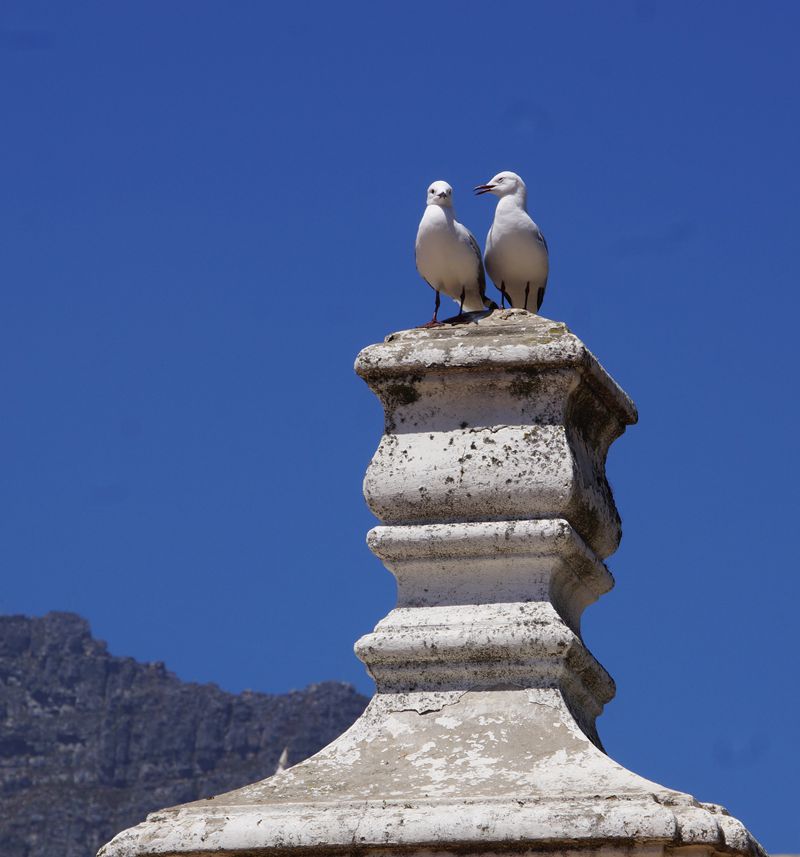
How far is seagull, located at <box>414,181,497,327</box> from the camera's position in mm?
7566

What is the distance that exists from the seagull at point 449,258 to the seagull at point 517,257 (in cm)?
10

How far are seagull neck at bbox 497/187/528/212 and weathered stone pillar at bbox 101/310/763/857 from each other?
40.7 inches

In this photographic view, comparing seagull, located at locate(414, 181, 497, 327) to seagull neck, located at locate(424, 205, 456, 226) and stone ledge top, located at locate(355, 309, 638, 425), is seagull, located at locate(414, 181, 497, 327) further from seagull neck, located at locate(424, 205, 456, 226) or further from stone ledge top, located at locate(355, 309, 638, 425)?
stone ledge top, located at locate(355, 309, 638, 425)

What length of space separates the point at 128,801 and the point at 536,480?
149 metres

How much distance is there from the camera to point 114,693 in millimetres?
180000

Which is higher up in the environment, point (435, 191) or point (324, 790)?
point (435, 191)

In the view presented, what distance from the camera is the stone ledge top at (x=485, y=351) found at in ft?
20.5

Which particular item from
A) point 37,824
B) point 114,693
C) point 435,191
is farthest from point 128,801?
point 435,191

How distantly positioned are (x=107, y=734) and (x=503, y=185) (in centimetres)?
16579

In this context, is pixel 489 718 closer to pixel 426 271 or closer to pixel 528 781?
pixel 528 781

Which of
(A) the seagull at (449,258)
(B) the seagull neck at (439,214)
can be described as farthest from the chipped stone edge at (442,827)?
(B) the seagull neck at (439,214)

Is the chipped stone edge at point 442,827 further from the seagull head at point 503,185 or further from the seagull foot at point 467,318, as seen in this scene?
the seagull head at point 503,185

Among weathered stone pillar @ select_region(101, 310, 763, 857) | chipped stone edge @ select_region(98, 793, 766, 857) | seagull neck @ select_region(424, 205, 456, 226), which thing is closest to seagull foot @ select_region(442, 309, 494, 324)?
weathered stone pillar @ select_region(101, 310, 763, 857)

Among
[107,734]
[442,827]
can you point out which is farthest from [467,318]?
[107,734]
